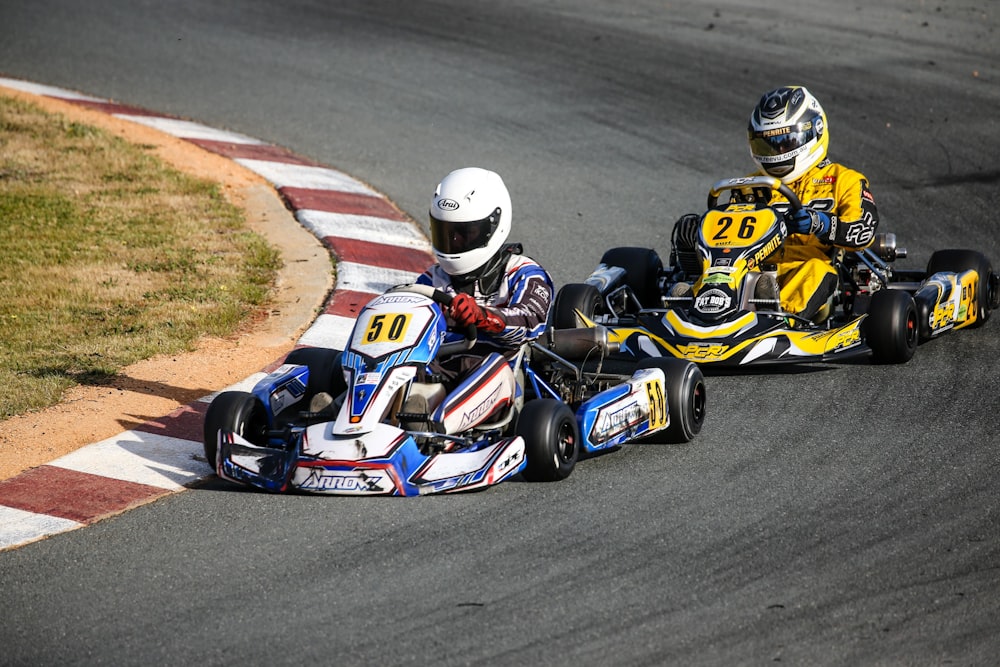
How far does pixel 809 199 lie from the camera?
7809 millimetres

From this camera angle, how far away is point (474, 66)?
43.3ft

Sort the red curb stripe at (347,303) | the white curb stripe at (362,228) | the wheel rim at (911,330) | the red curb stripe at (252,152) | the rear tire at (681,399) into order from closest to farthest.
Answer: the rear tire at (681,399), the wheel rim at (911,330), the red curb stripe at (347,303), the white curb stripe at (362,228), the red curb stripe at (252,152)

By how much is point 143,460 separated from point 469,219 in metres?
1.63

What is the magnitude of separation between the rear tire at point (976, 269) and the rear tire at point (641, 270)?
5.02 feet

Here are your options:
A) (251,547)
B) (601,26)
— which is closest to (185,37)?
(601,26)

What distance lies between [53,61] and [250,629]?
32.8ft

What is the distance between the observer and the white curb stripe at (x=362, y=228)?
8.89 meters

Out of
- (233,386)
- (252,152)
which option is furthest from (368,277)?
(252,152)

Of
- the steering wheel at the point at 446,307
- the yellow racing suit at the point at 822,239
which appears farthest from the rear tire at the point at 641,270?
the steering wheel at the point at 446,307

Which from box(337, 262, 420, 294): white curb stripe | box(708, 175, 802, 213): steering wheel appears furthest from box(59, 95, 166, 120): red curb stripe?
box(708, 175, 802, 213): steering wheel

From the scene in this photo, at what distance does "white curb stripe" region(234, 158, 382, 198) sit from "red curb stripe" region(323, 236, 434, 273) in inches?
45.7

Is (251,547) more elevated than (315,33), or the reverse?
(315,33)

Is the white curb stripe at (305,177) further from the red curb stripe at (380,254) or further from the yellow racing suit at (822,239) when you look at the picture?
the yellow racing suit at (822,239)

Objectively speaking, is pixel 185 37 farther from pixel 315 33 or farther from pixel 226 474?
pixel 226 474
